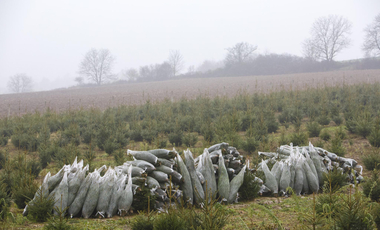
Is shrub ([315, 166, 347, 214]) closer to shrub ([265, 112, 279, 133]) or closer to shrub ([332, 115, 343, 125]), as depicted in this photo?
shrub ([265, 112, 279, 133])

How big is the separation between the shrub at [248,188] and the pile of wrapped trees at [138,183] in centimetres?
14

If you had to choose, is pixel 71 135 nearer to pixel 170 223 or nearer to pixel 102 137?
pixel 102 137

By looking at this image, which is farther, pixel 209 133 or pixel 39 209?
pixel 209 133

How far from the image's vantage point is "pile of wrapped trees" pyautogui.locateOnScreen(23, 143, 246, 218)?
355 centimetres

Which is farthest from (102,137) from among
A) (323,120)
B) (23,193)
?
(323,120)

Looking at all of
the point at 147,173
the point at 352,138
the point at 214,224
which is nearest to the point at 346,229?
the point at 214,224

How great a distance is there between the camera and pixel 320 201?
351cm

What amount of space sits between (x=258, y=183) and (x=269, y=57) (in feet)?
167

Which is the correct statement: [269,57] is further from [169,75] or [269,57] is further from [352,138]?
[352,138]

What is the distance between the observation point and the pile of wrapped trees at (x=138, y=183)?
140 inches

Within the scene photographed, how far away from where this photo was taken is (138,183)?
12.5 ft

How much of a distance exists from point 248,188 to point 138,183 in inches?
73.5

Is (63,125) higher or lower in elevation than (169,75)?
lower

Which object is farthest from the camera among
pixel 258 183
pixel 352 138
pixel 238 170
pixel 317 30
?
pixel 317 30
